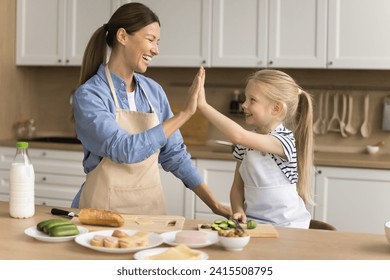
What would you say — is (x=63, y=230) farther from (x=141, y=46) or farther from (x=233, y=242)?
(x=141, y=46)

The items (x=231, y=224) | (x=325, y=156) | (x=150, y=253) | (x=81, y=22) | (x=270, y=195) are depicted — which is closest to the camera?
(x=150, y=253)

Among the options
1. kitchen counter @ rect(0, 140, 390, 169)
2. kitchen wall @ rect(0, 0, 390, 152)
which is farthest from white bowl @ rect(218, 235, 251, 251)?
kitchen wall @ rect(0, 0, 390, 152)

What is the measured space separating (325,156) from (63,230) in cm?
225

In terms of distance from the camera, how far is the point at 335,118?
3836mm

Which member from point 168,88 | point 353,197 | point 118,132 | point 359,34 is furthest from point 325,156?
point 118,132

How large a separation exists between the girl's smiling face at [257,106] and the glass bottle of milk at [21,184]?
772 mm

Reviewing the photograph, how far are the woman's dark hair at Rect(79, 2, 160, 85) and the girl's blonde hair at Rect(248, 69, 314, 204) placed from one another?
0.46 meters

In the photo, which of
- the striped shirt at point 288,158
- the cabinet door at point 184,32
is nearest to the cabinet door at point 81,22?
the cabinet door at point 184,32

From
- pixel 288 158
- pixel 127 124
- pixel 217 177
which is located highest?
pixel 127 124

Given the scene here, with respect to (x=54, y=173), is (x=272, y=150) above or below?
above

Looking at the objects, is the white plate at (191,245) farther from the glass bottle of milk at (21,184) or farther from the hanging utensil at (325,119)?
the hanging utensil at (325,119)

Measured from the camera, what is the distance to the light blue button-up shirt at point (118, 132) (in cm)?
192

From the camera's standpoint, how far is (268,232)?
160 cm

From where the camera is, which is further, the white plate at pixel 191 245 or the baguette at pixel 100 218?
the baguette at pixel 100 218
